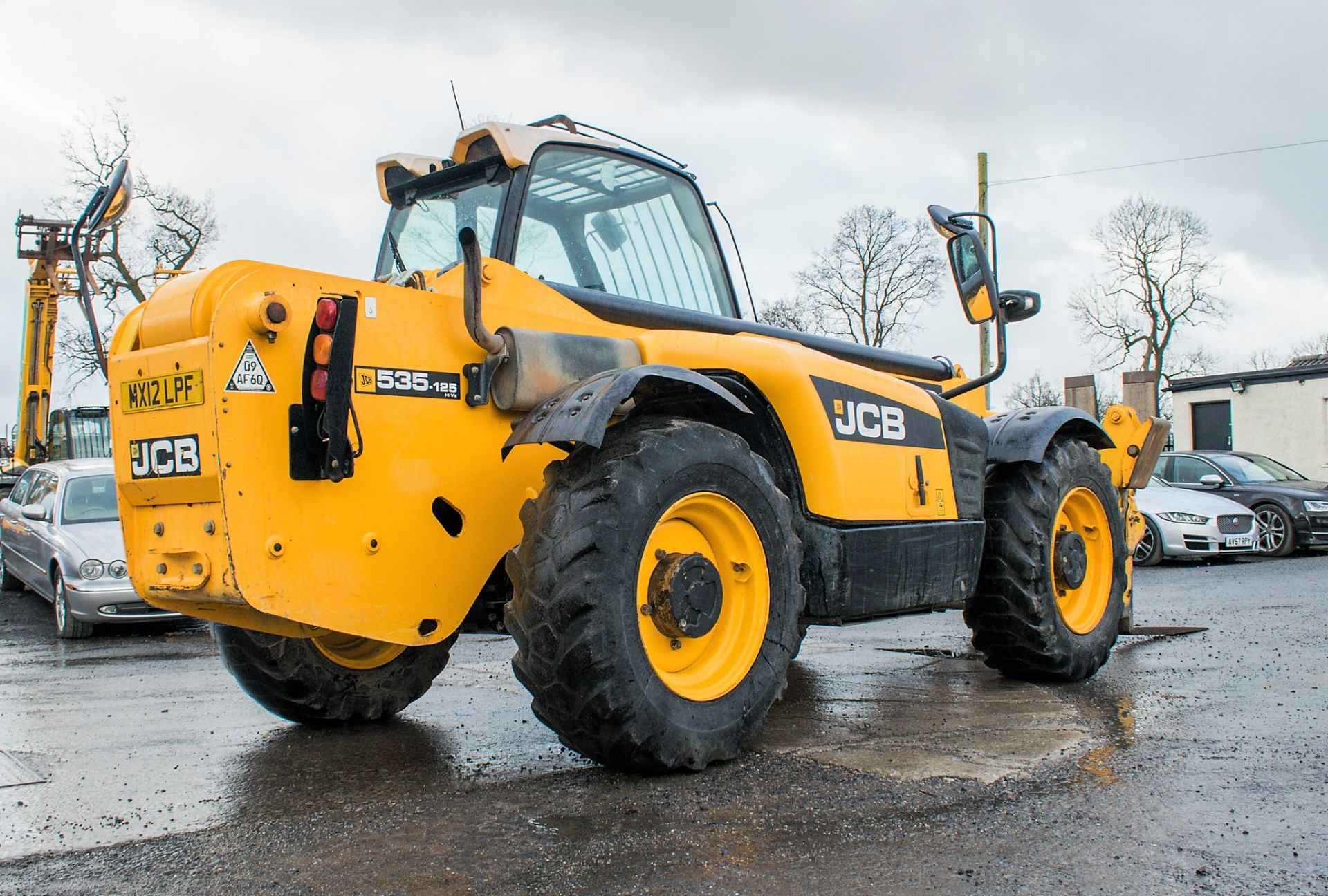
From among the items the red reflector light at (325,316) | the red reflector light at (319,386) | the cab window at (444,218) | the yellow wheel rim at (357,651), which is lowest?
Answer: the yellow wheel rim at (357,651)

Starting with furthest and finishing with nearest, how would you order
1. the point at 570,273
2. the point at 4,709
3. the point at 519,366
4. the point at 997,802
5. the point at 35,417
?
the point at 35,417 < the point at 4,709 < the point at 570,273 < the point at 519,366 < the point at 997,802

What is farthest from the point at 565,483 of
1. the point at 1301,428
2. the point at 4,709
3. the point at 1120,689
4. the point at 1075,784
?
the point at 1301,428

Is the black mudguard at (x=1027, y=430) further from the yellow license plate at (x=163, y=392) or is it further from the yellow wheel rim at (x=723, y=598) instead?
the yellow license plate at (x=163, y=392)

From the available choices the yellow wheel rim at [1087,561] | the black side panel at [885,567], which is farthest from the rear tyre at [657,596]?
the yellow wheel rim at [1087,561]

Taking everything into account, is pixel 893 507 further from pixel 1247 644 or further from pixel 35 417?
pixel 35 417

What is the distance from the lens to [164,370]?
4.13 metres

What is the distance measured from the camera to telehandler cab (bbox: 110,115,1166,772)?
3951mm

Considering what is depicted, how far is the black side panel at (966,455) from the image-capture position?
5.86m

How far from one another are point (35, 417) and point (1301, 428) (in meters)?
28.9

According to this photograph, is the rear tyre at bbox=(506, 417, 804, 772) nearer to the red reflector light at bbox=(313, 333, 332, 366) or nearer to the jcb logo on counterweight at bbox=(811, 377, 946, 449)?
the jcb logo on counterweight at bbox=(811, 377, 946, 449)

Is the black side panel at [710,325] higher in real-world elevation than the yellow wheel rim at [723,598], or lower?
higher

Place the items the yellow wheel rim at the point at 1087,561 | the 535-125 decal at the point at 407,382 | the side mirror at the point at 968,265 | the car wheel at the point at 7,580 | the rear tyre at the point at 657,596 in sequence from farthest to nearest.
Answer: the car wheel at the point at 7,580 < the yellow wheel rim at the point at 1087,561 < the side mirror at the point at 968,265 < the 535-125 decal at the point at 407,382 < the rear tyre at the point at 657,596

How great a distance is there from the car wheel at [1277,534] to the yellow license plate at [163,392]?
52.5 feet

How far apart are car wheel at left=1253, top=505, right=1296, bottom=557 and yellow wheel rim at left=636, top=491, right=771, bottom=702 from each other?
1439cm
